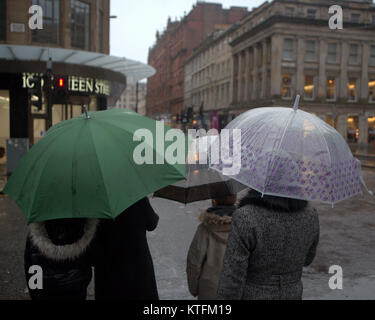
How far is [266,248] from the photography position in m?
2.26

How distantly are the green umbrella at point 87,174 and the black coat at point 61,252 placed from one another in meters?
0.17

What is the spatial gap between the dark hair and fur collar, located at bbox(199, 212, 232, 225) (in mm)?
900

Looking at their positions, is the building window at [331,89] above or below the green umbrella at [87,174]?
above

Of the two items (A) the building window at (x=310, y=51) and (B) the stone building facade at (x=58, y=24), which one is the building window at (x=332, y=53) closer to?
(A) the building window at (x=310, y=51)

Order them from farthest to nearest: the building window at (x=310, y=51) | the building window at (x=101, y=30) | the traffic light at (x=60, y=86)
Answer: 1. the building window at (x=310, y=51)
2. the building window at (x=101, y=30)
3. the traffic light at (x=60, y=86)

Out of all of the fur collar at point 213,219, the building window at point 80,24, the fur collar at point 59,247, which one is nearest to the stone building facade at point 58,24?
the building window at point 80,24

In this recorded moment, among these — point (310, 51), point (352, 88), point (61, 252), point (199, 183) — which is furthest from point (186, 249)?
point (352, 88)

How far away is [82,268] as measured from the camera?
8.76 ft

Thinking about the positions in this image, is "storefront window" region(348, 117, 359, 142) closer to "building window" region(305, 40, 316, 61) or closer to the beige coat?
"building window" region(305, 40, 316, 61)

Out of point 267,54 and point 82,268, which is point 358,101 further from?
point 82,268

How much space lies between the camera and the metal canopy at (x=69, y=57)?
19000 millimetres

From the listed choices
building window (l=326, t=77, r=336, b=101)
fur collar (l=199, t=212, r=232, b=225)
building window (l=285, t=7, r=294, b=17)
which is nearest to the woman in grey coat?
fur collar (l=199, t=212, r=232, b=225)

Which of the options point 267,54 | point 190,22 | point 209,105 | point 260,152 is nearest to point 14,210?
point 260,152
